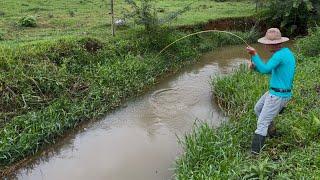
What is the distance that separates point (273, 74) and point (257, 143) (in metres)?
1.06

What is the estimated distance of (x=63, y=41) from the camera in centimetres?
1150

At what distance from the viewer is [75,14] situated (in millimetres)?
17062

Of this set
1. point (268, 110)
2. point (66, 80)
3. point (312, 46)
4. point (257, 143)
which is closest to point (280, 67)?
point (268, 110)

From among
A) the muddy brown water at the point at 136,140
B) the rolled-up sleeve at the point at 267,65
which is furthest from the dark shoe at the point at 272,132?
the muddy brown water at the point at 136,140

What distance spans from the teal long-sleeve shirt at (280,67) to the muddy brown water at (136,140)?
85.5 inches

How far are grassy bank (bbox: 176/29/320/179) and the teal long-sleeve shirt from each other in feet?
2.71

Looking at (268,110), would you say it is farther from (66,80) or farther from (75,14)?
(75,14)

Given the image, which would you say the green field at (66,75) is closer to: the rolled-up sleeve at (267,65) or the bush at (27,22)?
the bush at (27,22)

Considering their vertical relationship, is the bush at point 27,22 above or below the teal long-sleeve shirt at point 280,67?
below

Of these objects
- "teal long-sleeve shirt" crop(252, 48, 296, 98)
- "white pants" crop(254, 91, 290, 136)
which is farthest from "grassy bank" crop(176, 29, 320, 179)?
"teal long-sleeve shirt" crop(252, 48, 296, 98)

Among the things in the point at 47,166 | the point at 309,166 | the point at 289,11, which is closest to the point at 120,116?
the point at 47,166

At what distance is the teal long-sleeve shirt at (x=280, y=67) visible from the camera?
635 centimetres

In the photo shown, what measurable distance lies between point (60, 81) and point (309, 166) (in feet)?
19.6

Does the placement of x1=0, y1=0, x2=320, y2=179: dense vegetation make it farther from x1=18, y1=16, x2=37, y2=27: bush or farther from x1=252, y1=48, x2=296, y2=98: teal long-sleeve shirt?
x1=252, y1=48, x2=296, y2=98: teal long-sleeve shirt
